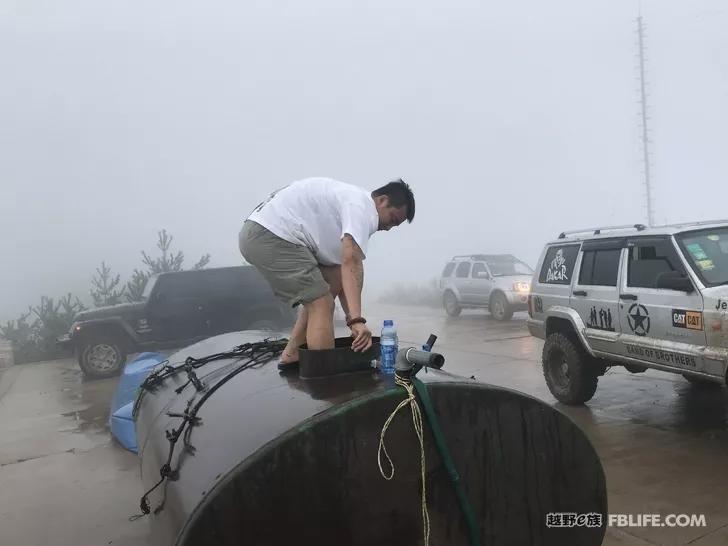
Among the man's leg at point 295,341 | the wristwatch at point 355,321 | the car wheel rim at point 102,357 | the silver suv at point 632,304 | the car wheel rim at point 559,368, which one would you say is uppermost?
the wristwatch at point 355,321

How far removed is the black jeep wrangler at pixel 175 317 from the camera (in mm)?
11070

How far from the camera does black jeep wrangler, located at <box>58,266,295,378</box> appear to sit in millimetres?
11070

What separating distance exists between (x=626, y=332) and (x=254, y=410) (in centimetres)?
455

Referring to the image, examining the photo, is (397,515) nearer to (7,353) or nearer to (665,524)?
(665,524)

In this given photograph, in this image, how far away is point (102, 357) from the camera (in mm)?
11102

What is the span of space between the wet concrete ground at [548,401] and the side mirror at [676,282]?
4.53ft

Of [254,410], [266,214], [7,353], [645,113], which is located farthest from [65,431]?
[645,113]

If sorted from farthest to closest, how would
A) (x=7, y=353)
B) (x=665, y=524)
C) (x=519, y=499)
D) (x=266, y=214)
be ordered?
(x=7, y=353)
(x=665, y=524)
(x=266, y=214)
(x=519, y=499)

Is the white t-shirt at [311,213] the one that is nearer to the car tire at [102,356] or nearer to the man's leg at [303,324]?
the man's leg at [303,324]

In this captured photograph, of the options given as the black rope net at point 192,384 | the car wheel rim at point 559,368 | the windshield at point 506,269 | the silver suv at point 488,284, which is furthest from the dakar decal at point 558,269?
the windshield at point 506,269

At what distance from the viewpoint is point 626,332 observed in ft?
18.9

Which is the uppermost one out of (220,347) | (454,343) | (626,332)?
(220,347)

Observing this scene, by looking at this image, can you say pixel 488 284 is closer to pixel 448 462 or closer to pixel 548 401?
pixel 548 401

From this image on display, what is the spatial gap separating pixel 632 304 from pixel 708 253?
818 millimetres
